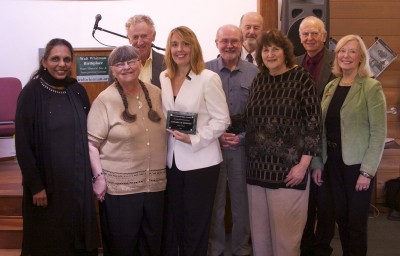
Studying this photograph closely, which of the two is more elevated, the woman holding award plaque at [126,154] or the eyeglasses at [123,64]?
the eyeglasses at [123,64]

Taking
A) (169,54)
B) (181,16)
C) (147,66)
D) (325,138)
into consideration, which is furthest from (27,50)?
(325,138)

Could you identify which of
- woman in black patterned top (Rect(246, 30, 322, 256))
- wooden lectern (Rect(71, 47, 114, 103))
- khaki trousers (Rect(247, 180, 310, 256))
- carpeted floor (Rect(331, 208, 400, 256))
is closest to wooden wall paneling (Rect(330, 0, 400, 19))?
carpeted floor (Rect(331, 208, 400, 256))

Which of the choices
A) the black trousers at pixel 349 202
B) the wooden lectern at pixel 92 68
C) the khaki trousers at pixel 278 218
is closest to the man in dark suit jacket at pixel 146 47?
the wooden lectern at pixel 92 68

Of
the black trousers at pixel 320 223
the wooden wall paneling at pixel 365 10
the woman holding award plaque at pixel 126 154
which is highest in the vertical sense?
the wooden wall paneling at pixel 365 10

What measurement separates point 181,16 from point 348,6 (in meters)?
1.95

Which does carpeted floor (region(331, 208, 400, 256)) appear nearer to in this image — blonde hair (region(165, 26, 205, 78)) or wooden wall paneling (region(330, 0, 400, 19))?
blonde hair (region(165, 26, 205, 78))

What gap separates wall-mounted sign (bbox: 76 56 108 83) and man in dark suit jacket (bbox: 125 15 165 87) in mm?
273

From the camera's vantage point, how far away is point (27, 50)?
534 cm

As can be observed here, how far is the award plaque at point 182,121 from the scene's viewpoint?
2.28 meters

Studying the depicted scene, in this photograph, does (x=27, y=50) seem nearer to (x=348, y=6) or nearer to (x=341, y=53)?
(x=348, y=6)

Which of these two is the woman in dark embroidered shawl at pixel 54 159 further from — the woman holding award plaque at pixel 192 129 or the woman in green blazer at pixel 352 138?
the woman in green blazer at pixel 352 138

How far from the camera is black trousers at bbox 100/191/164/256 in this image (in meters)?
2.28

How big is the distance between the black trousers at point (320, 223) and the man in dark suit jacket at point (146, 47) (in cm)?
117

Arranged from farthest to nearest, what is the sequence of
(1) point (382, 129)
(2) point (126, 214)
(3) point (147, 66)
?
(3) point (147, 66) < (1) point (382, 129) < (2) point (126, 214)
